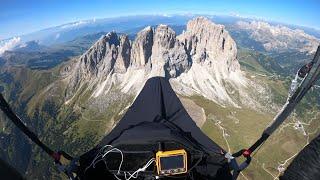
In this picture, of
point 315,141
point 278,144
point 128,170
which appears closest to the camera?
point 315,141

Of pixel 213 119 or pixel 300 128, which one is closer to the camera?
pixel 213 119

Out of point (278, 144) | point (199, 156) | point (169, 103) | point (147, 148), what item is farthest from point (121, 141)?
point (278, 144)

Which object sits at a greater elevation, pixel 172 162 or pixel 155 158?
pixel 172 162

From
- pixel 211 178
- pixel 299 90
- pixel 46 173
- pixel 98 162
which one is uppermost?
pixel 299 90

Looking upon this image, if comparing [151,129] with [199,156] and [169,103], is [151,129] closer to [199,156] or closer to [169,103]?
[199,156]

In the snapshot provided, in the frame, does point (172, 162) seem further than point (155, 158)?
No

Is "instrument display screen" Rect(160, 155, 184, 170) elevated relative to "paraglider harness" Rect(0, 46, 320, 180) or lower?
elevated

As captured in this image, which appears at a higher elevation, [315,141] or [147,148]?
[315,141]

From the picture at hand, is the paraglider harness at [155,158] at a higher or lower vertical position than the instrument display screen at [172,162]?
lower

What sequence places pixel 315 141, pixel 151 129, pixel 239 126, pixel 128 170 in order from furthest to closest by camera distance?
pixel 239 126 < pixel 151 129 < pixel 128 170 < pixel 315 141

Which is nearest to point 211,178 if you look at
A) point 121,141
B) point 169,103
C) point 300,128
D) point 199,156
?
point 199,156

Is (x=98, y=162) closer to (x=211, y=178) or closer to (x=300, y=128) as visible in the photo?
(x=211, y=178)
